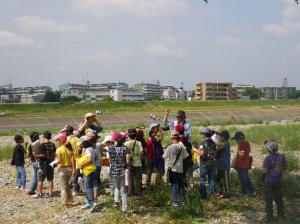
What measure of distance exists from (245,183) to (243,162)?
0.58 m

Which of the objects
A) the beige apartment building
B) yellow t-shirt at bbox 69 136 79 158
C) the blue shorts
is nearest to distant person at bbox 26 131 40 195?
yellow t-shirt at bbox 69 136 79 158

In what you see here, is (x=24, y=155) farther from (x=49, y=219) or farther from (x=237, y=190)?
(x=237, y=190)

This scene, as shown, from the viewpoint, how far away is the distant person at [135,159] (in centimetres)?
1027

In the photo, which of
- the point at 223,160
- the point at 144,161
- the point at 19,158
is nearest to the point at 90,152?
the point at 144,161

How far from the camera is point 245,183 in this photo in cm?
1067

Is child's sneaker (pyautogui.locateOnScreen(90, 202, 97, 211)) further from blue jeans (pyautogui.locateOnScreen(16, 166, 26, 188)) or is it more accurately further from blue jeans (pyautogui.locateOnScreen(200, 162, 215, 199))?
blue jeans (pyautogui.locateOnScreen(16, 166, 26, 188))

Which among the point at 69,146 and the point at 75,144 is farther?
the point at 75,144

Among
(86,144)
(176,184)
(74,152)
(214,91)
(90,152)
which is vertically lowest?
(176,184)

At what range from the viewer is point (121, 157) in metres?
9.38

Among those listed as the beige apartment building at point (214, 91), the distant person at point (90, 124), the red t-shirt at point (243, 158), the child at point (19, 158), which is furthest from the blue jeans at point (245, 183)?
the beige apartment building at point (214, 91)

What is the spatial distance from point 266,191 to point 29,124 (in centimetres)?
5104

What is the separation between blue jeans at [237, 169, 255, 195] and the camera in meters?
10.6

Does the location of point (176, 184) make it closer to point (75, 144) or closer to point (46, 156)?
point (75, 144)

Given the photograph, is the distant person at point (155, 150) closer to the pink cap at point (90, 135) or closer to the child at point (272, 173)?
the pink cap at point (90, 135)
